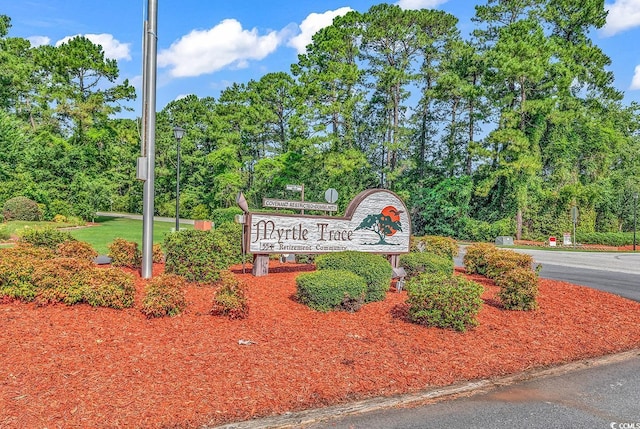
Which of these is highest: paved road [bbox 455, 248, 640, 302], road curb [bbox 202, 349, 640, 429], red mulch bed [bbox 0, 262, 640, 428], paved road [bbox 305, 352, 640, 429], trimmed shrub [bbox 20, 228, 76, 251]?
trimmed shrub [bbox 20, 228, 76, 251]

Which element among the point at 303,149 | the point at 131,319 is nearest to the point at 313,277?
the point at 131,319

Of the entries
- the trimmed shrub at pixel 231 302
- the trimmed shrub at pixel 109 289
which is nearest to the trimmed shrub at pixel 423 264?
the trimmed shrub at pixel 231 302

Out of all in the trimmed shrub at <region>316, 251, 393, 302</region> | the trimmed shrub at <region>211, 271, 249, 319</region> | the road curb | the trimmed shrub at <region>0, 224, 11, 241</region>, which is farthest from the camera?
the trimmed shrub at <region>0, 224, 11, 241</region>

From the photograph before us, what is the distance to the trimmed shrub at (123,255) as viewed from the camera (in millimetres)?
10156

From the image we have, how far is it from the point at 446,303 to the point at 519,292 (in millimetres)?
2146

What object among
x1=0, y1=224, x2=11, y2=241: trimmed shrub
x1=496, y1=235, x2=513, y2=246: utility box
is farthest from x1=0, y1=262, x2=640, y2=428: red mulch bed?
x1=496, y1=235, x2=513, y2=246: utility box

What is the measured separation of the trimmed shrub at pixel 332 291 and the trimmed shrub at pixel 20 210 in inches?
1025

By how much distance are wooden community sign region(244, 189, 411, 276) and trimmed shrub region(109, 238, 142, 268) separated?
2.93 meters

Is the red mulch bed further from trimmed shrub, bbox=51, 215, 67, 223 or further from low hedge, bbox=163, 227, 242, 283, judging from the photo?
trimmed shrub, bbox=51, 215, 67, 223

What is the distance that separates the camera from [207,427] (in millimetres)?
3555

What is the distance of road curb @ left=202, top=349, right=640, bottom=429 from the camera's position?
3.70 meters

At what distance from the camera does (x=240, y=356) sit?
4941 millimetres

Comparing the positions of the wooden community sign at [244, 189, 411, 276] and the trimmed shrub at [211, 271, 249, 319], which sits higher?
the wooden community sign at [244, 189, 411, 276]

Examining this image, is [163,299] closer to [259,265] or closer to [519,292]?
[259,265]
